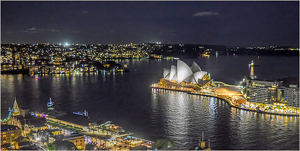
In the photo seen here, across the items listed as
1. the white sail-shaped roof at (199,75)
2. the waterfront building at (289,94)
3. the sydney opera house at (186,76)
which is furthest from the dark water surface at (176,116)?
the white sail-shaped roof at (199,75)

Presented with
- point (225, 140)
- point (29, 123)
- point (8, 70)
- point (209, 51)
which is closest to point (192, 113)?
point (225, 140)

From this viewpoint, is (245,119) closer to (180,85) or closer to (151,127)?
(151,127)

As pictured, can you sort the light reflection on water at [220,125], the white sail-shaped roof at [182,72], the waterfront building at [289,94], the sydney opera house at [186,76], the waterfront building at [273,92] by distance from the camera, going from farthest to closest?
the white sail-shaped roof at [182,72], the sydney opera house at [186,76], the waterfront building at [273,92], the waterfront building at [289,94], the light reflection on water at [220,125]

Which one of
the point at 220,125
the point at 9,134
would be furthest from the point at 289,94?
the point at 9,134

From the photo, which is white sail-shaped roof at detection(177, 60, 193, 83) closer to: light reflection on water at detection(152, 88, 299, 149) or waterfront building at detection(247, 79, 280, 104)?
light reflection on water at detection(152, 88, 299, 149)

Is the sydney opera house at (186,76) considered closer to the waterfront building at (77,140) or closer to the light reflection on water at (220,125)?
the light reflection on water at (220,125)

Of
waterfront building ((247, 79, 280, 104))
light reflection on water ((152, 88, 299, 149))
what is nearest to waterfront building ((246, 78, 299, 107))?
waterfront building ((247, 79, 280, 104))

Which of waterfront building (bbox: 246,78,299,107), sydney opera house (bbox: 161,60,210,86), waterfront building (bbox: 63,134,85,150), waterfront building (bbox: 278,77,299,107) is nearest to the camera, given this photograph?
waterfront building (bbox: 63,134,85,150)

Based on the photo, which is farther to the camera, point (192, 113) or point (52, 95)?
point (52, 95)
